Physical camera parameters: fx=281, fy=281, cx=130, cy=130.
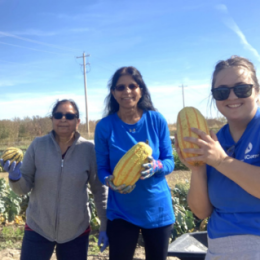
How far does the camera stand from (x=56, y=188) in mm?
2707

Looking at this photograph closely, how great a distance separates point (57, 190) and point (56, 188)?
2cm

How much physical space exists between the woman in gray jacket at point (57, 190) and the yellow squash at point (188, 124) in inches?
48.2

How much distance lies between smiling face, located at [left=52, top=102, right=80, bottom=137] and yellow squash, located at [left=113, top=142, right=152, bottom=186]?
2.56 ft

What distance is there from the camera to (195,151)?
1.66 meters

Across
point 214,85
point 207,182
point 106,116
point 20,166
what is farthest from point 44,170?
point 214,85

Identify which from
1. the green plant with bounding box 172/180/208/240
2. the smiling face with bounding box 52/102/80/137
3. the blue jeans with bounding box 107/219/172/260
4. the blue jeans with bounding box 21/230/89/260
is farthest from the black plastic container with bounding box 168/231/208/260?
the smiling face with bounding box 52/102/80/137

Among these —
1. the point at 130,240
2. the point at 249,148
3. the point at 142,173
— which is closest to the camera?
the point at 249,148

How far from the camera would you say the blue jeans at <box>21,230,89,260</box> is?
2648mm

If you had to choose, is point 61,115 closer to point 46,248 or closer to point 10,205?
point 46,248

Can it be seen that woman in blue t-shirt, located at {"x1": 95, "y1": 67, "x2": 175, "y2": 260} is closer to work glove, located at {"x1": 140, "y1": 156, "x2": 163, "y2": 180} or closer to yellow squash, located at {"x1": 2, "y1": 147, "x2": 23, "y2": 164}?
work glove, located at {"x1": 140, "y1": 156, "x2": 163, "y2": 180}

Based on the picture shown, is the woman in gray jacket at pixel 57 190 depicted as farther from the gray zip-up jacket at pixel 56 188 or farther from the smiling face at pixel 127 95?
the smiling face at pixel 127 95

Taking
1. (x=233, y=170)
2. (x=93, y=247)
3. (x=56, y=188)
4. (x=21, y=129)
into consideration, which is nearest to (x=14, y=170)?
(x=56, y=188)

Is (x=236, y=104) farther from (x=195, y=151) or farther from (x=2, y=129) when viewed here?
(x=2, y=129)

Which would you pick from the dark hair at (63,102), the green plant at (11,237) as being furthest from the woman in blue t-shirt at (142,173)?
the green plant at (11,237)
